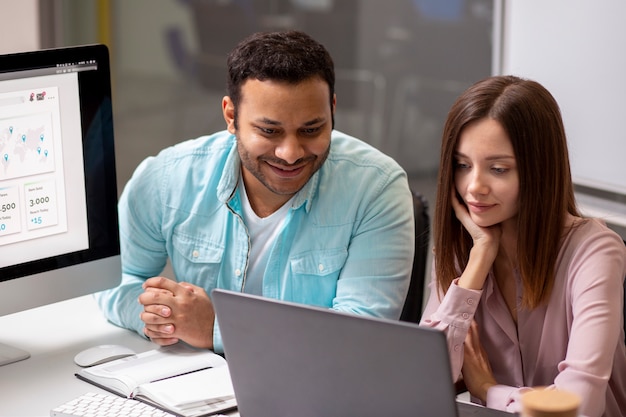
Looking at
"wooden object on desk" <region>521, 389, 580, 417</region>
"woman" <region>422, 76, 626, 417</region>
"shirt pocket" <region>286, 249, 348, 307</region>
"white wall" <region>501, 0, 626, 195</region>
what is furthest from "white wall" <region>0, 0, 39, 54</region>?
"wooden object on desk" <region>521, 389, 580, 417</region>

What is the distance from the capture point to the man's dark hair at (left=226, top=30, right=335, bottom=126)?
75.3 inches

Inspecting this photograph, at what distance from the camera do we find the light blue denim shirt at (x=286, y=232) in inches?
77.6

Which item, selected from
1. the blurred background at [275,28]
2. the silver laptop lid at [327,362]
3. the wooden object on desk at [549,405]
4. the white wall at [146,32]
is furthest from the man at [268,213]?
Answer: the white wall at [146,32]

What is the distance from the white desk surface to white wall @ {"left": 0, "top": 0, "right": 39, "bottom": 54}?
66 centimetres

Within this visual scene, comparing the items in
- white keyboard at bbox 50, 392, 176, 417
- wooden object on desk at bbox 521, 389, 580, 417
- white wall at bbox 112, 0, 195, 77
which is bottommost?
white keyboard at bbox 50, 392, 176, 417

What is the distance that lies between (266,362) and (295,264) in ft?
2.01

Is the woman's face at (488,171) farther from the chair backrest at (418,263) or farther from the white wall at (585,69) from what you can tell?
the white wall at (585,69)

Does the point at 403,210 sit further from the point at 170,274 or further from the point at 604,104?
the point at 170,274

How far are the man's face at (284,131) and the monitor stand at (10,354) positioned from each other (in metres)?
0.57

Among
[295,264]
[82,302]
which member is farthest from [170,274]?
[295,264]

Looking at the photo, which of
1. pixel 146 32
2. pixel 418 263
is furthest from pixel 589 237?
pixel 146 32

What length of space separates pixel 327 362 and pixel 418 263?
820 millimetres

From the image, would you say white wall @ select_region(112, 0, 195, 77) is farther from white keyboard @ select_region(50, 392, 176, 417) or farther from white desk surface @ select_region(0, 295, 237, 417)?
white keyboard @ select_region(50, 392, 176, 417)

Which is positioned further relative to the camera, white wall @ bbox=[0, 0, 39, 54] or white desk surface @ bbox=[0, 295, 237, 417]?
white wall @ bbox=[0, 0, 39, 54]
